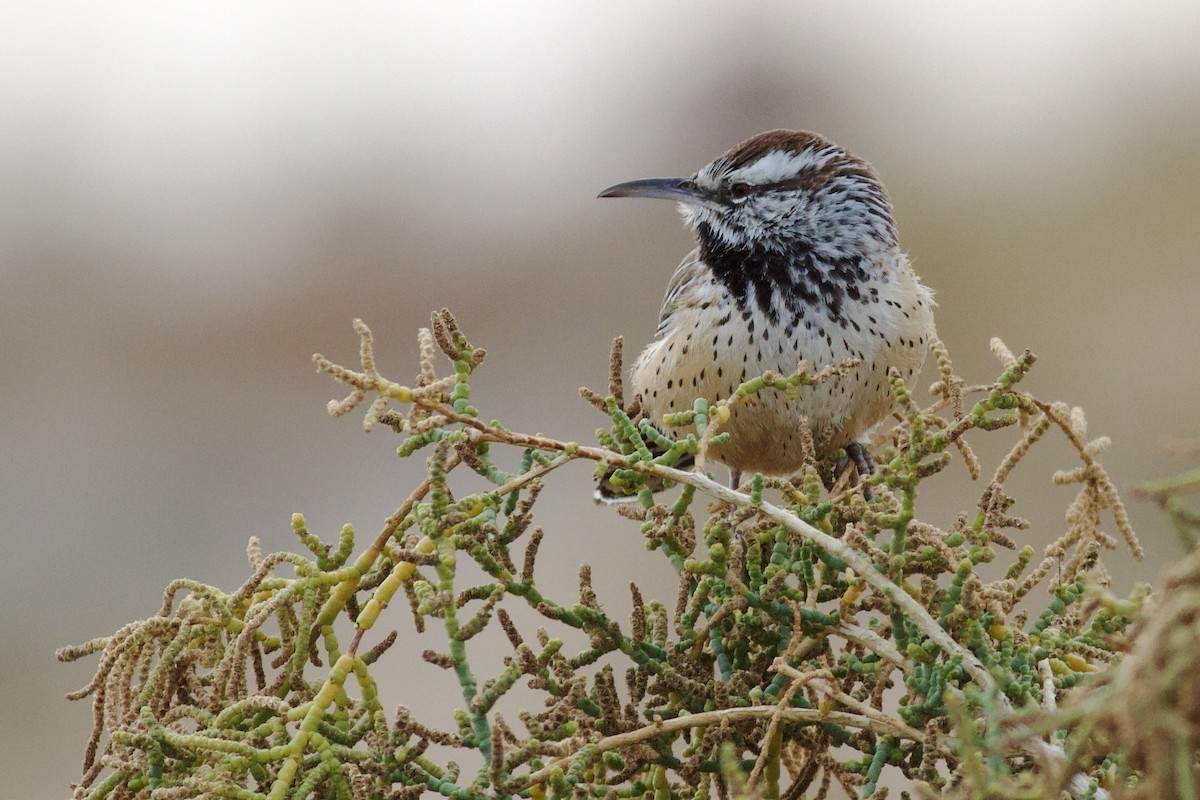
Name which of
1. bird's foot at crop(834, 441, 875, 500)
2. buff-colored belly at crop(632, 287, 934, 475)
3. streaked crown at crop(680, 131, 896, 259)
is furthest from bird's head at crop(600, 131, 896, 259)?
bird's foot at crop(834, 441, 875, 500)

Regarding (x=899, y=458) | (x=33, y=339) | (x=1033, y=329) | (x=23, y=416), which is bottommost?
(x=899, y=458)

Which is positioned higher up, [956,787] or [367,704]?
[367,704]

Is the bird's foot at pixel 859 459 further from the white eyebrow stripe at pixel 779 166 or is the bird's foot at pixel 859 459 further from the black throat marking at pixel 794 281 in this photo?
the white eyebrow stripe at pixel 779 166

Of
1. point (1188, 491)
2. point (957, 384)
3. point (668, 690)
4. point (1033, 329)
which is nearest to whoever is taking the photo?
point (1188, 491)

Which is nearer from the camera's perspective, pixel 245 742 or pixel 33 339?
pixel 245 742

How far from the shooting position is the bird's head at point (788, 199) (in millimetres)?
2736

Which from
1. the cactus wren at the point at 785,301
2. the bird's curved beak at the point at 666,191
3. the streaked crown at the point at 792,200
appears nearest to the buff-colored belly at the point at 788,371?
the cactus wren at the point at 785,301

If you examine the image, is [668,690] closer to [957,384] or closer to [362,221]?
[957,384]

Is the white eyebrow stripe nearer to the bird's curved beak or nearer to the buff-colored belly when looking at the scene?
the bird's curved beak

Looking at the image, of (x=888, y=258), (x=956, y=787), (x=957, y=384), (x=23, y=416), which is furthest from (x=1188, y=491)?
(x=23, y=416)

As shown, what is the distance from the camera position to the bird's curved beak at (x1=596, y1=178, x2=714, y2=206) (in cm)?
293

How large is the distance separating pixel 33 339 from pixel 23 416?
963 millimetres

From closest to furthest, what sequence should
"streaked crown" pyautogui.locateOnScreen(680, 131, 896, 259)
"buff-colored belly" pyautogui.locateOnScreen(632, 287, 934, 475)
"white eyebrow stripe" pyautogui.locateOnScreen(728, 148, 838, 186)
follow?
"buff-colored belly" pyautogui.locateOnScreen(632, 287, 934, 475)
"streaked crown" pyautogui.locateOnScreen(680, 131, 896, 259)
"white eyebrow stripe" pyautogui.locateOnScreen(728, 148, 838, 186)

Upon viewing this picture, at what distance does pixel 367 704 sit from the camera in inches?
51.2
